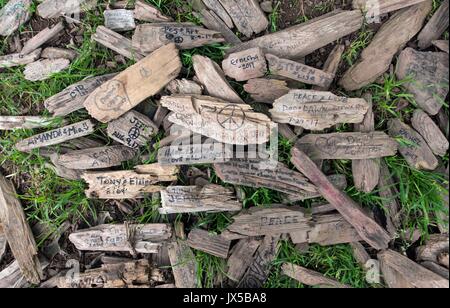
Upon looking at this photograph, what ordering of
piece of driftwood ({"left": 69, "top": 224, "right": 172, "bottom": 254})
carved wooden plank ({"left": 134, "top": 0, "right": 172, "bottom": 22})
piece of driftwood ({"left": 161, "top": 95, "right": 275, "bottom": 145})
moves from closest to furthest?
piece of driftwood ({"left": 161, "top": 95, "right": 275, "bottom": 145})
carved wooden plank ({"left": 134, "top": 0, "right": 172, "bottom": 22})
piece of driftwood ({"left": 69, "top": 224, "right": 172, "bottom": 254})

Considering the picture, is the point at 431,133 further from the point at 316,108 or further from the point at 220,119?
the point at 220,119

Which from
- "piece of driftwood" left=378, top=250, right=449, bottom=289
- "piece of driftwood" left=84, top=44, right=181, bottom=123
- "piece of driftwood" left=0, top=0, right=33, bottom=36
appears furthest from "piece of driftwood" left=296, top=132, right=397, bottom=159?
"piece of driftwood" left=0, top=0, right=33, bottom=36

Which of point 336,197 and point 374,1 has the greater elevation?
point 374,1

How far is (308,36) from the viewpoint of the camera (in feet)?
7.16

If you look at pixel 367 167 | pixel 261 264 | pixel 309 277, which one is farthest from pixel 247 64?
pixel 309 277

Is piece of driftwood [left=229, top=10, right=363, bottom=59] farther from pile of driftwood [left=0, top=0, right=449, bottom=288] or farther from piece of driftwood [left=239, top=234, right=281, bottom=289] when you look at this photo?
piece of driftwood [left=239, top=234, right=281, bottom=289]

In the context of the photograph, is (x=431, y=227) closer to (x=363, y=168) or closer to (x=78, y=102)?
(x=363, y=168)

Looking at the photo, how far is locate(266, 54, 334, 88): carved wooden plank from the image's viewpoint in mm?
2170

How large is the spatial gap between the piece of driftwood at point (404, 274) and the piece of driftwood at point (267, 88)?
1.00 m

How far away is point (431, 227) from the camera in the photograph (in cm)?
226

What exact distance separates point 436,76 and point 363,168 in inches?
23.0

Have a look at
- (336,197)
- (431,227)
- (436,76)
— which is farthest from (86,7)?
(431,227)

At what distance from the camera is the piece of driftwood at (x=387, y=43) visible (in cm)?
215

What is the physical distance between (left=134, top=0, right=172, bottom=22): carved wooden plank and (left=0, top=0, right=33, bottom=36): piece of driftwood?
0.66 meters
